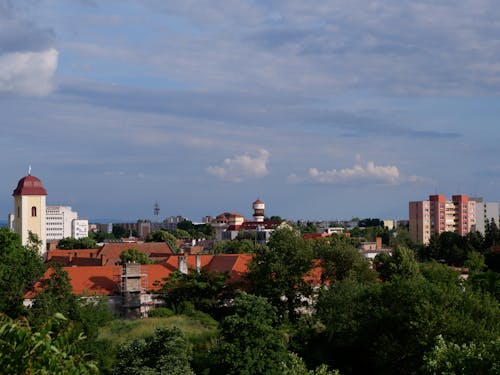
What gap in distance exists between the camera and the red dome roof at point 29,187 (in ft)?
304

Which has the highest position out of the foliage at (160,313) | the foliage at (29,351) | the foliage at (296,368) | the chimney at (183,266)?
the foliage at (29,351)

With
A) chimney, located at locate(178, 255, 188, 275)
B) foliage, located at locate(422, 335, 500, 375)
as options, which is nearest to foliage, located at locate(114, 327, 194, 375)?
foliage, located at locate(422, 335, 500, 375)

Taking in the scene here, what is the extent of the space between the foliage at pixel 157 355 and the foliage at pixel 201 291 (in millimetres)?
11599

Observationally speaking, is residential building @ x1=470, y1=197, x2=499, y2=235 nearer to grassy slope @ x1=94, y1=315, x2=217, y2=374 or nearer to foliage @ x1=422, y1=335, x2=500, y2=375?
grassy slope @ x1=94, y1=315, x2=217, y2=374

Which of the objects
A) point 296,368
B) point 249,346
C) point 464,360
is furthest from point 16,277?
point 464,360

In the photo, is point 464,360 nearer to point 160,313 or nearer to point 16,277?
point 160,313

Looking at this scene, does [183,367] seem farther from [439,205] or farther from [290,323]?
[439,205]

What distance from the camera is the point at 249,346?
3312 centimetres

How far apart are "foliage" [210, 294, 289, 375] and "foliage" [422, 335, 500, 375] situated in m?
8.12

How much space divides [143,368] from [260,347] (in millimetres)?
4995

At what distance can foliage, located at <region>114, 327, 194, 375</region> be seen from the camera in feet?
103

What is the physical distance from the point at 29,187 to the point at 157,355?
64949mm

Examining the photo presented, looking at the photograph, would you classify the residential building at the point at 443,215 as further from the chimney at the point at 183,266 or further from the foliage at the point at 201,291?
the foliage at the point at 201,291

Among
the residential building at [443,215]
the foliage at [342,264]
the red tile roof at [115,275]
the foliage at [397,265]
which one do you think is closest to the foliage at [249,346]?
the red tile roof at [115,275]
